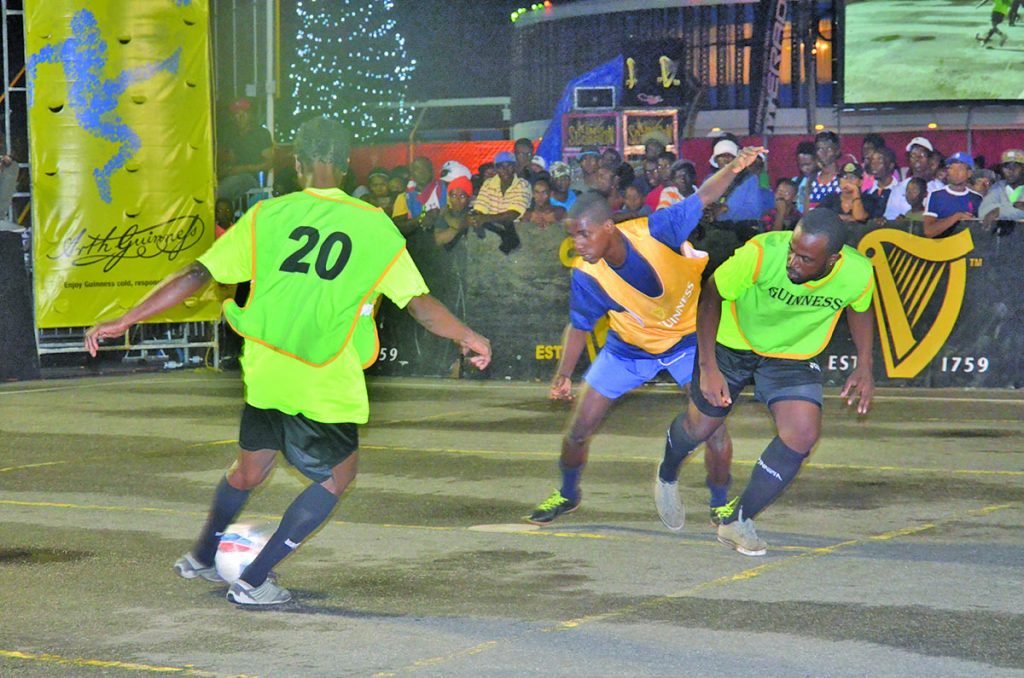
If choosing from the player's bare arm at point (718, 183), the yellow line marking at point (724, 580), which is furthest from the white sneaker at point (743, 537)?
the player's bare arm at point (718, 183)

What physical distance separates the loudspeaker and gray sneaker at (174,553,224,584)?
19933 mm

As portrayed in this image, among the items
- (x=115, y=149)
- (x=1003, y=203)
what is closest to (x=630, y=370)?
(x=1003, y=203)

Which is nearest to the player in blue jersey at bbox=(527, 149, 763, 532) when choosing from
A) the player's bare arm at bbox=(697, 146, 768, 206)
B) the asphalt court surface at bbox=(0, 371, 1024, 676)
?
the player's bare arm at bbox=(697, 146, 768, 206)

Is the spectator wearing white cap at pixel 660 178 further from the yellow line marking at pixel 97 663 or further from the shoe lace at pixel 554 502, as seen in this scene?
the yellow line marking at pixel 97 663

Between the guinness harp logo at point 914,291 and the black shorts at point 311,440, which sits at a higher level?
the black shorts at point 311,440

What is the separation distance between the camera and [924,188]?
1716cm

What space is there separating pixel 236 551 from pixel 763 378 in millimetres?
2697

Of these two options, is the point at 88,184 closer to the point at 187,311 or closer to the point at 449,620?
the point at 187,311

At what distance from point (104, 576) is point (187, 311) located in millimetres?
11634

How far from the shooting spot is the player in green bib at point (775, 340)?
7.62 metres

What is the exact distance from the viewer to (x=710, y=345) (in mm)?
7852

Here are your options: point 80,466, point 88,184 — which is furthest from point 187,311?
point 80,466

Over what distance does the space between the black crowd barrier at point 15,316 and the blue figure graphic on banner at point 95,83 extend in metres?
1.15

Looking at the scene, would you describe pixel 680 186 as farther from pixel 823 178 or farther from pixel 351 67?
pixel 351 67
